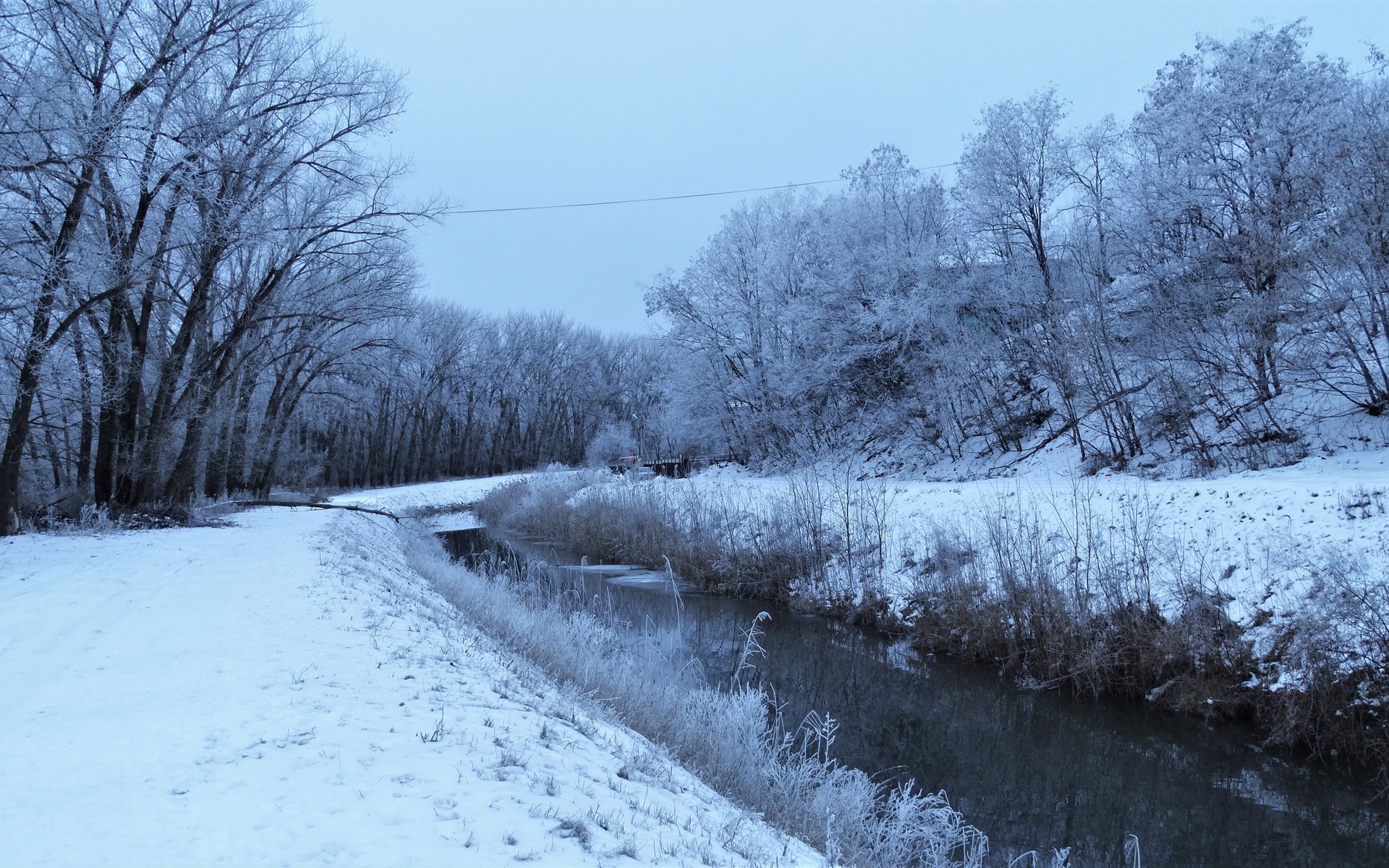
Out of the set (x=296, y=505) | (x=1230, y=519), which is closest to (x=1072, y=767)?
(x=1230, y=519)

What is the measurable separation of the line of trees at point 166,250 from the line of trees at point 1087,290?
15684 mm

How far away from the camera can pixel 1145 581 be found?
9695 mm

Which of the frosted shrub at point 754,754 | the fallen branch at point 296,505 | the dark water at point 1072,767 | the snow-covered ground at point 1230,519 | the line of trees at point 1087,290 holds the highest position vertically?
the line of trees at point 1087,290

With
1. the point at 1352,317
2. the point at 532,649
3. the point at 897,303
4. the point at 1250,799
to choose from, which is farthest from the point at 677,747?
the point at 897,303

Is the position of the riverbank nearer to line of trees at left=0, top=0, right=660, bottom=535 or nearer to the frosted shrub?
the frosted shrub

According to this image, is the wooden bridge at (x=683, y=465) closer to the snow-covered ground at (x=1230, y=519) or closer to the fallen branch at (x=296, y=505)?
the fallen branch at (x=296, y=505)

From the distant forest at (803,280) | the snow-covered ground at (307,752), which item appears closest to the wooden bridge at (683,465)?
the distant forest at (803,280)

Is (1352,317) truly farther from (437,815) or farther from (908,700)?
(437,815)

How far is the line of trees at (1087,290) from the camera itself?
50.0ft

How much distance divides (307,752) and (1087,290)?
20.8m

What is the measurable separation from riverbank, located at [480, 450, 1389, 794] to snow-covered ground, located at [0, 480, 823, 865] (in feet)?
20.7

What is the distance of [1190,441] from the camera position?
17828mm

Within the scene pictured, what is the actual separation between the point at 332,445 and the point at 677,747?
186 ft

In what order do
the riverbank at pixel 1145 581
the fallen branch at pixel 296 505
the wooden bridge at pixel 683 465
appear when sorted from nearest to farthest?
the riverbank at pixel 1145 581 → the fallen branch at pixel 296 505 → the wooden bridge at pixel 683 465
